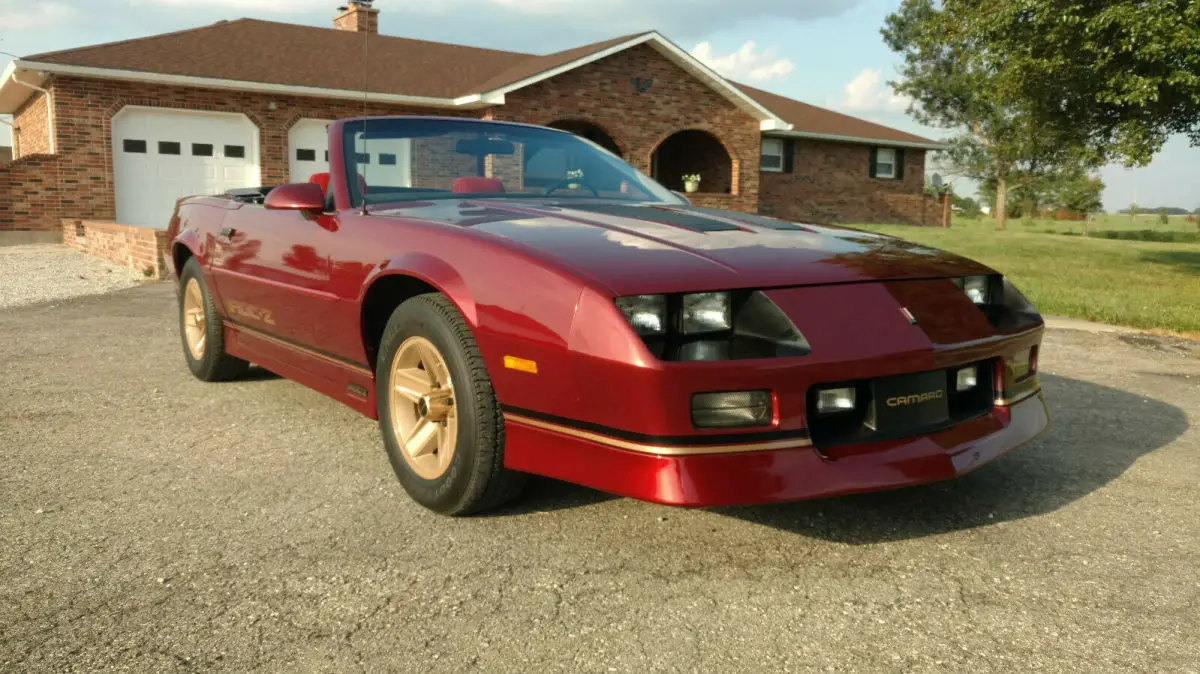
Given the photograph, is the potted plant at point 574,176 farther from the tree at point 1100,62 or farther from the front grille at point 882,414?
the tree at point 1100,62

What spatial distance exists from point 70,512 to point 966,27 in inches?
522

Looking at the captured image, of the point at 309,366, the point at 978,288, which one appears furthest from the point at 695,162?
the point at 978,288

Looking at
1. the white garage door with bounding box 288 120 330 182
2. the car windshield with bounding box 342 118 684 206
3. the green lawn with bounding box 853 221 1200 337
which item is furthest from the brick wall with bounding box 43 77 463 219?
the car windshield with bounding box 342 118 684 206

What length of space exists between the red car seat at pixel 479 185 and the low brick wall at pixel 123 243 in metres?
6.10

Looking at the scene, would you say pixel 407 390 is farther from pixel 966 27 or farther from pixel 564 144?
pixel 966 27

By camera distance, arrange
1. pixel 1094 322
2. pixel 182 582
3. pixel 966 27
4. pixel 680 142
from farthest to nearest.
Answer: pixel 680 142
pixel 966 27
pixel 1094 322
pixel 182 582

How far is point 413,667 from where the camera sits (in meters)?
2.15

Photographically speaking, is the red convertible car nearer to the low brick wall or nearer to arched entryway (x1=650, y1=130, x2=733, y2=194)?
the low brick wall

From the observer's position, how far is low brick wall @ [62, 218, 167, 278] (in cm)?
1120

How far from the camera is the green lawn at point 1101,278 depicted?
8.93 m

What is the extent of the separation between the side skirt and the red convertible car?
0.06 ft

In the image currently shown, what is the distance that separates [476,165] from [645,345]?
212 centimetres

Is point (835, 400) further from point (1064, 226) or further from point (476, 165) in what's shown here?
point (1064, 226)

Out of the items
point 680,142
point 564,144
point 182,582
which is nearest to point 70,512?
point 182,582
